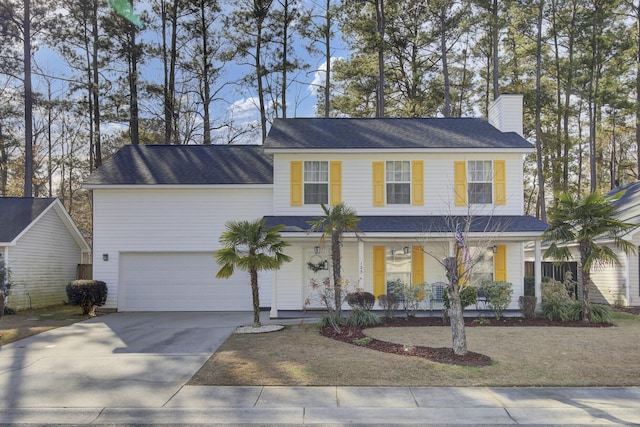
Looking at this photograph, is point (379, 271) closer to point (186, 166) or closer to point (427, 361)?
point (427, 361)

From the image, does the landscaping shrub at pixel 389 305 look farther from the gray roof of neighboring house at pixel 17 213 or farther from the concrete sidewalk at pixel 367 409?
the gray roof of neighboring house at pixel 17 213

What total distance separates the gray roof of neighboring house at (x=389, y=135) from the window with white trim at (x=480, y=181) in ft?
2.06

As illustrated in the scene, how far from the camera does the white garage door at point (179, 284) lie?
17344 mm

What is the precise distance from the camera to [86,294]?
15.7 m

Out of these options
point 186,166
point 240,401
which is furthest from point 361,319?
point 186,166

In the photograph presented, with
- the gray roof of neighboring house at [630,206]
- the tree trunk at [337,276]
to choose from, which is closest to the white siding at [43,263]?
the tree trunk at [337,276]

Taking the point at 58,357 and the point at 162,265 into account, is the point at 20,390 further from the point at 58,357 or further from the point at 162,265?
the point at 162,265

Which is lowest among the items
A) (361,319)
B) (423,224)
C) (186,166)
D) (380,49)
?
(361,319)

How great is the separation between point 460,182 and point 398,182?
1.94 metres

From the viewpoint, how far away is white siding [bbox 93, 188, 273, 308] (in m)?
17.2

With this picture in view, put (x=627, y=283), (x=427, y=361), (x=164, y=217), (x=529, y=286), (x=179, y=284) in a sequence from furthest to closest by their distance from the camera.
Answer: (x=179, y=284), (x=164, y=217), (x=627, y=283), (x=529, y=286), (x=427, y=361)

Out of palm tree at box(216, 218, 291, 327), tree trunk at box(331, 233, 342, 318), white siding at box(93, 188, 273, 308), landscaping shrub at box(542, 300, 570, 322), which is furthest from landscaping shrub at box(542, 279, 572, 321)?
white siding at box(93, 188, 273, 308)

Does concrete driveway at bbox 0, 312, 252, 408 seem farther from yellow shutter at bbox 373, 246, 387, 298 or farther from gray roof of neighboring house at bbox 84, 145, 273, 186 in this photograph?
gray roof of neighboring house at bbox 84, 145, 273, 186

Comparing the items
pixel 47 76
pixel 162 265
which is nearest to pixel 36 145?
pixel 47 76
